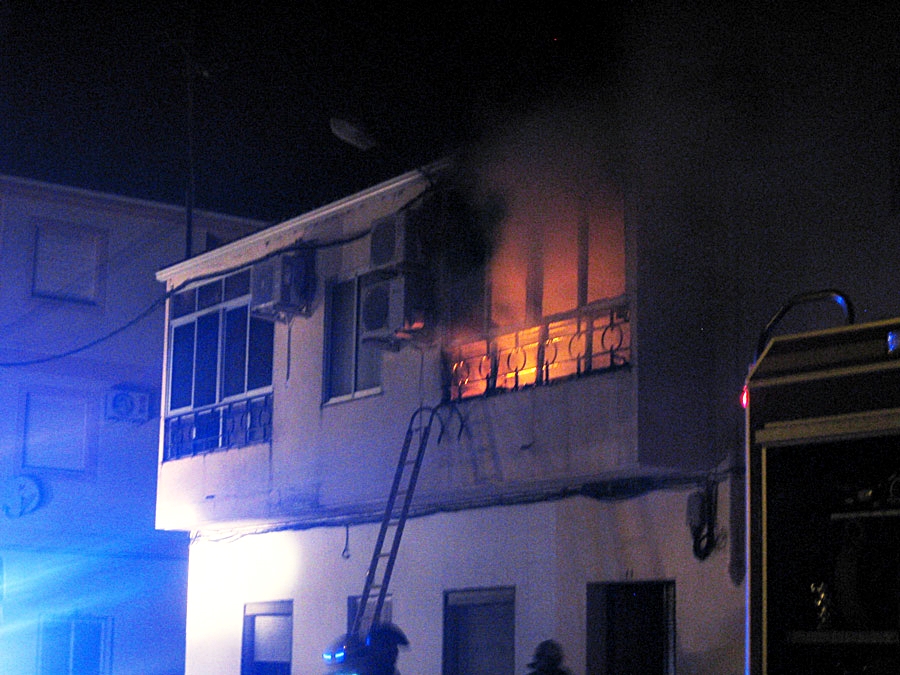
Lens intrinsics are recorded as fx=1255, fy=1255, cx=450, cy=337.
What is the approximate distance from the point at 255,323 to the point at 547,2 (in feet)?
16.8

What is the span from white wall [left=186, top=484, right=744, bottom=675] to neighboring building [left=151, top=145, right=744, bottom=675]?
0.02 m

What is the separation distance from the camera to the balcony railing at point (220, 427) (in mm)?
13998

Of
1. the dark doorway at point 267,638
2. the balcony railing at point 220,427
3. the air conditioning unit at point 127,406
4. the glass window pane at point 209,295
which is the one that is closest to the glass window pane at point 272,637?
the dark doorway at point 267,638

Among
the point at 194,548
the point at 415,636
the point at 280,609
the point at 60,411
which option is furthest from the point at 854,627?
the point at 60,411

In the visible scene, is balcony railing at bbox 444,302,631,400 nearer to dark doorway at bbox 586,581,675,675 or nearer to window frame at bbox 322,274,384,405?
window frame at bbox 322,274,384,405

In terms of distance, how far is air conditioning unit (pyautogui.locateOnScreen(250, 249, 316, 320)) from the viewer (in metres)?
13.3

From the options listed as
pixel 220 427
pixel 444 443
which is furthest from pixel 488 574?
pixel 220 427

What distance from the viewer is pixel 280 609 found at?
14.2 metres

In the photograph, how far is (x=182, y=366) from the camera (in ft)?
51.0

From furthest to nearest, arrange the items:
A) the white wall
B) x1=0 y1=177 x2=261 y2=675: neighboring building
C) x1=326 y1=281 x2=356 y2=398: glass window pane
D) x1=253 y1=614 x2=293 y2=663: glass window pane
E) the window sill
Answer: x1=0 y1=177 x2=261 y2=675: neighboring building
x1=253 y1=614 x2=293 y2=663: glass window pane
x1=326 y1=281 x2=356 y2=398: glass window pane
the window sill
the white wall

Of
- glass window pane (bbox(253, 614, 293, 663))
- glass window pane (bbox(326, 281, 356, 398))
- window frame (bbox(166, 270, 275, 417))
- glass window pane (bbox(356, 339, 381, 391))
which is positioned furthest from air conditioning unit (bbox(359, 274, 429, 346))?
glass window pane (bbox(253, 614, 293, 663))

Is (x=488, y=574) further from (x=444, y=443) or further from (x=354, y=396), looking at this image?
(x=354, y=396)

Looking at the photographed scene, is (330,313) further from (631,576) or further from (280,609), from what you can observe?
(631,576)

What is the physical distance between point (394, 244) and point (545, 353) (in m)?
2.03
